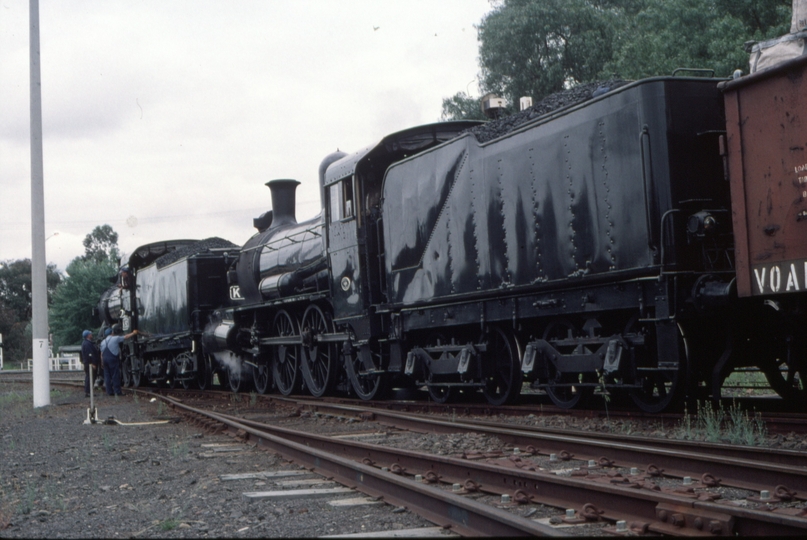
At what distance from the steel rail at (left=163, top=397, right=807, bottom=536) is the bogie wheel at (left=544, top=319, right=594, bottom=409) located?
3.02 meters

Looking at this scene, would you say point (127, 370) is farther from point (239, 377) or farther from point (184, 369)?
point (239, 377)

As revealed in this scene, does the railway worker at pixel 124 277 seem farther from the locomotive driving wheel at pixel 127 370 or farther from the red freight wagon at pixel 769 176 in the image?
the red freight wagon at pixel 769 176

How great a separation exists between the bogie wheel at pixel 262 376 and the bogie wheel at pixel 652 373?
921 centimetres

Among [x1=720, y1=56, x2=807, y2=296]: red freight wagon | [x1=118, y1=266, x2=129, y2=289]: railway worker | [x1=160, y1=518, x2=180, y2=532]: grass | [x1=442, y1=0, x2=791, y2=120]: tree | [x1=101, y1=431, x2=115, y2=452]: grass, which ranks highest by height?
[x1=442, y1=0, x2=791, y2=120]: tree

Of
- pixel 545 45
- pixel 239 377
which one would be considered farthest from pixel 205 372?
pixel 545 45

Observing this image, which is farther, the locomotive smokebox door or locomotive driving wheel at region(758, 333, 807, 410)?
the locomotive smokebox door

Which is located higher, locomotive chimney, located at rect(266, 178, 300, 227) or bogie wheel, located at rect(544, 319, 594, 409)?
locomotive chimney, located at rect(266, 178, 300, 227)

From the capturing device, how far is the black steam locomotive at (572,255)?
6914 mm

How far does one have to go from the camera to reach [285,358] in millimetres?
15617

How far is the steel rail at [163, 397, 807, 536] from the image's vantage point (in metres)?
3.82

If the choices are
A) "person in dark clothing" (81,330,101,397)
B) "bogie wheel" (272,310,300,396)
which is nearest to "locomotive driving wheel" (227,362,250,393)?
"bogie wheel" (272,310,300,396)

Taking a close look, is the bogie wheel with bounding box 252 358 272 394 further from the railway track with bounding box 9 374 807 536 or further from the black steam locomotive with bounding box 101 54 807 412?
the railway track with bounding box 9 374 807 536

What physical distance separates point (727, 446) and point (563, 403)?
377 cm

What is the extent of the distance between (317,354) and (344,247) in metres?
2.56
